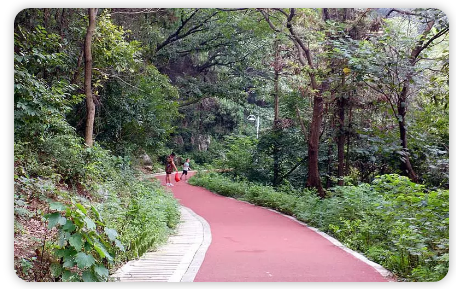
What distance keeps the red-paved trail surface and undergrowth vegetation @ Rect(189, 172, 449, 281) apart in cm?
28

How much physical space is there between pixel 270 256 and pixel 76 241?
235 cm

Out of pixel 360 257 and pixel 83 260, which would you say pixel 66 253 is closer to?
pixel 83 260

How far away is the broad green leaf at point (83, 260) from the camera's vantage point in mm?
3318

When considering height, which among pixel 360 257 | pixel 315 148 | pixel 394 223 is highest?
pixel 394 223

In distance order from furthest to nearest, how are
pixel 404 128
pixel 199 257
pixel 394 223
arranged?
1. pixel 404 128
2. pixel 394 223
3. pixel 199 257

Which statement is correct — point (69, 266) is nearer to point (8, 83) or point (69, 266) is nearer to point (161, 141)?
point (8, 83)

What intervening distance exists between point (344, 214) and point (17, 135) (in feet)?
16.2

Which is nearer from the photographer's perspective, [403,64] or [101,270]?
[101,270]

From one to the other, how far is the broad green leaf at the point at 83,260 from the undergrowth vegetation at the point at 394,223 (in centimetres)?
284

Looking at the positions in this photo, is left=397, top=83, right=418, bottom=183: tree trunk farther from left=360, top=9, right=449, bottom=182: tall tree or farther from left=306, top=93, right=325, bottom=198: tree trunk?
left=306, top=93, right=325, bottom=198: tree trunk

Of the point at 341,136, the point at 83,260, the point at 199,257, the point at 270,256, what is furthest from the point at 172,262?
the point at 341,136

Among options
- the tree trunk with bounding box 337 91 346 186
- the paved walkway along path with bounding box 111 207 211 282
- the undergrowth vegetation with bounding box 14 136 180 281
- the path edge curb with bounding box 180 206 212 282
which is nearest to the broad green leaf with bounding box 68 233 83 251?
the undergrowth vegetation with bounding box 14 136 180 281

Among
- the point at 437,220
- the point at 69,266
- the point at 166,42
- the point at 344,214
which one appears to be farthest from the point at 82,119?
the point at 437,220

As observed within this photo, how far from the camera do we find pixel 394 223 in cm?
485
